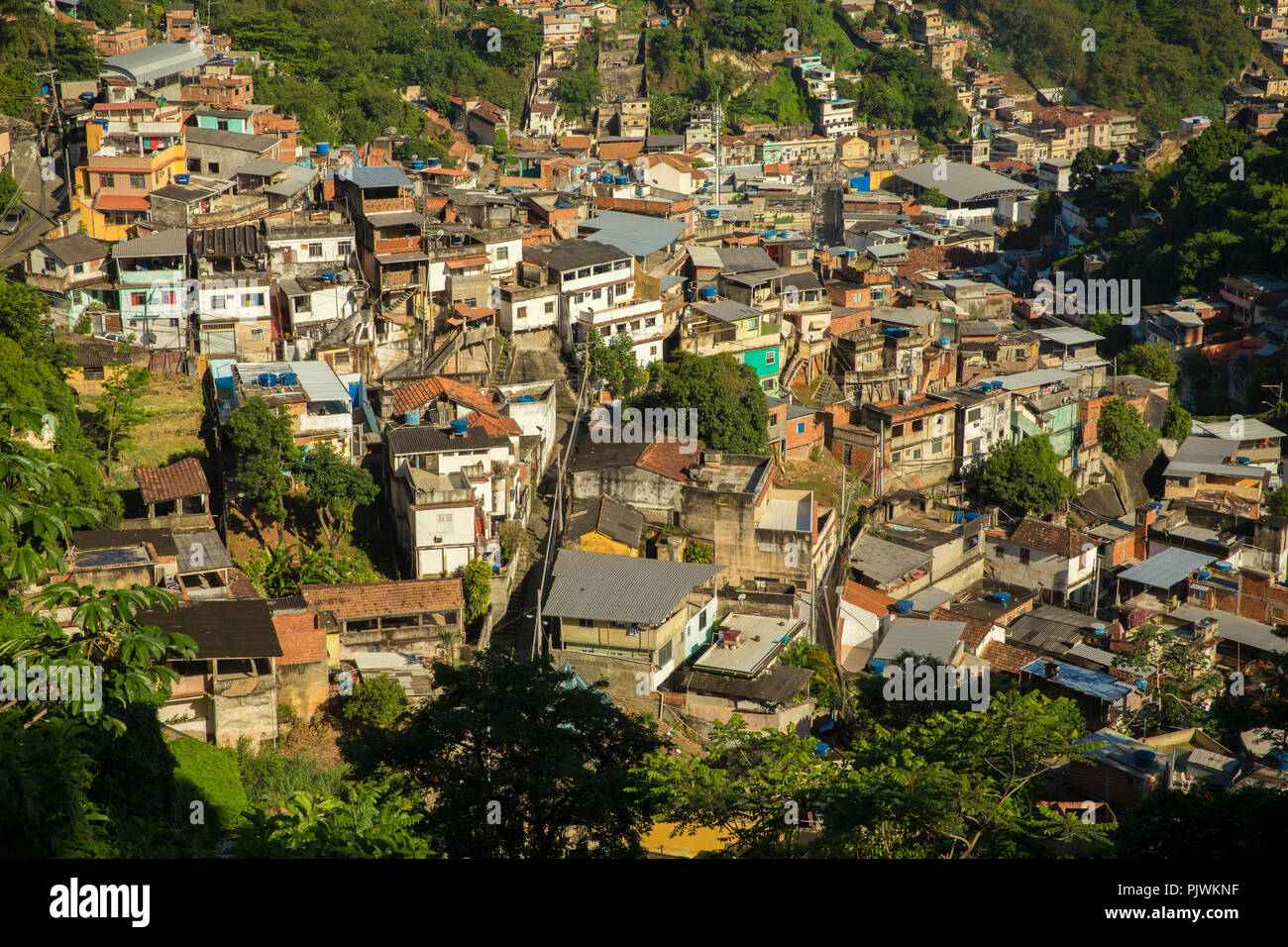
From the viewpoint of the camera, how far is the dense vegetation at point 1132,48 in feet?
Answer: 281

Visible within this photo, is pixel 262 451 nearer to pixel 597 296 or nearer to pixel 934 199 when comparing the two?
pixel 597 296

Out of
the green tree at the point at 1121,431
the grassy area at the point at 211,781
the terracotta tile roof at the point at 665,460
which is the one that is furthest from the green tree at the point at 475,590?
the green tree at the point at 1121,431

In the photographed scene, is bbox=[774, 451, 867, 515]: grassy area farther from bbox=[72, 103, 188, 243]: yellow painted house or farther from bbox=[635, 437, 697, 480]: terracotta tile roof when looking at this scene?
bbox=[72, 103, 188, 243]: yellow painted house

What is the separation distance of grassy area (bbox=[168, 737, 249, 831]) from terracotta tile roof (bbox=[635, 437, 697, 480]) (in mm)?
11372

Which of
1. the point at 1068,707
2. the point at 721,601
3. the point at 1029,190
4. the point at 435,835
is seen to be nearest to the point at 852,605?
the point at 721,601

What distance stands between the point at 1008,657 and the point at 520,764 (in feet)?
58.1

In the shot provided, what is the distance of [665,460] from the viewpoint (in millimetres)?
28922

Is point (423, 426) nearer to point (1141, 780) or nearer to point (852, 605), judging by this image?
point (852, 605)

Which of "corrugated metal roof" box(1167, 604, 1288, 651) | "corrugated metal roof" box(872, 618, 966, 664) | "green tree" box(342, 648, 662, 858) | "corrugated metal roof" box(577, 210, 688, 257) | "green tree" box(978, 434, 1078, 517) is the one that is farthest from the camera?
"corrugated metal roof" box(577, 210, 688, 257)

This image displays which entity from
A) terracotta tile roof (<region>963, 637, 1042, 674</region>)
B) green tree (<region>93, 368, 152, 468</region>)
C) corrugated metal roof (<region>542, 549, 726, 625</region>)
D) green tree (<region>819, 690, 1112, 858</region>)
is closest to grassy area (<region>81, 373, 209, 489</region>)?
green tree (<region>93, 368, 152, 468</region>)

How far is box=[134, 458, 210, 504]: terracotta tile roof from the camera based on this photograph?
23.7 meters

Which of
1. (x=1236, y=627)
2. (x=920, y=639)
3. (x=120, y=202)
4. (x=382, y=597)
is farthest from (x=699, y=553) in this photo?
(x=120, y=202)

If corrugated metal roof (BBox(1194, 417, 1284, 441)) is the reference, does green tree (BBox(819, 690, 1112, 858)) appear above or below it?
above

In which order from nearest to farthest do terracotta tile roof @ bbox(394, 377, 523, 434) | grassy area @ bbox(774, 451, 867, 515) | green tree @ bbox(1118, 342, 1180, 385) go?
terracotta tile roof @ bbox(394, 377, 523, 434) → grassy area @ bbox(774, 451, 867, 515) → green tree @ bbox(1118, 342, 1180, 385)
